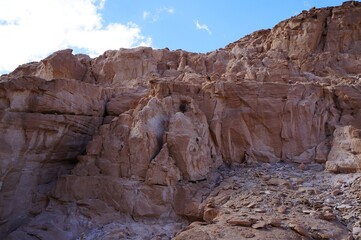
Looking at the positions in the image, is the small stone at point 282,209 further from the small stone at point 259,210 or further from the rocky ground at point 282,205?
the small stone at point 259,210

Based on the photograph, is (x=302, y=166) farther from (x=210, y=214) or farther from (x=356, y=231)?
(x=210, y=214)

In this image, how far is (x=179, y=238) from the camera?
29.9ft

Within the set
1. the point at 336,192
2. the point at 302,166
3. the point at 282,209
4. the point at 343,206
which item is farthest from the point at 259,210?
the point at 302,166

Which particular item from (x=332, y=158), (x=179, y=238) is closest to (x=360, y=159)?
(x=332, y=158)

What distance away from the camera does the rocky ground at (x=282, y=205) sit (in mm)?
9117

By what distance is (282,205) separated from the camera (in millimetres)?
10438

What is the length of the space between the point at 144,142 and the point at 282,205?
17.1 feet

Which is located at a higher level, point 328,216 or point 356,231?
point 328,216

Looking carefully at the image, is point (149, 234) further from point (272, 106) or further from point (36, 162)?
point (272, 106)

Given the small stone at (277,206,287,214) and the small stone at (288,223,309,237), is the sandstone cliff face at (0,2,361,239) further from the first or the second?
the small stone at (288,223,309,237)

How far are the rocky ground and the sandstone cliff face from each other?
583mm

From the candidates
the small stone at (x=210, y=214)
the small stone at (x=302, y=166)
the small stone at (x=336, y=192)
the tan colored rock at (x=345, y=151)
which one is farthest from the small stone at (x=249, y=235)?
the small stone at (x=302, y=166)

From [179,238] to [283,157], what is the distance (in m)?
6.99

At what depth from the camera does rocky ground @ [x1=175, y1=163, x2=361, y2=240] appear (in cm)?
912
